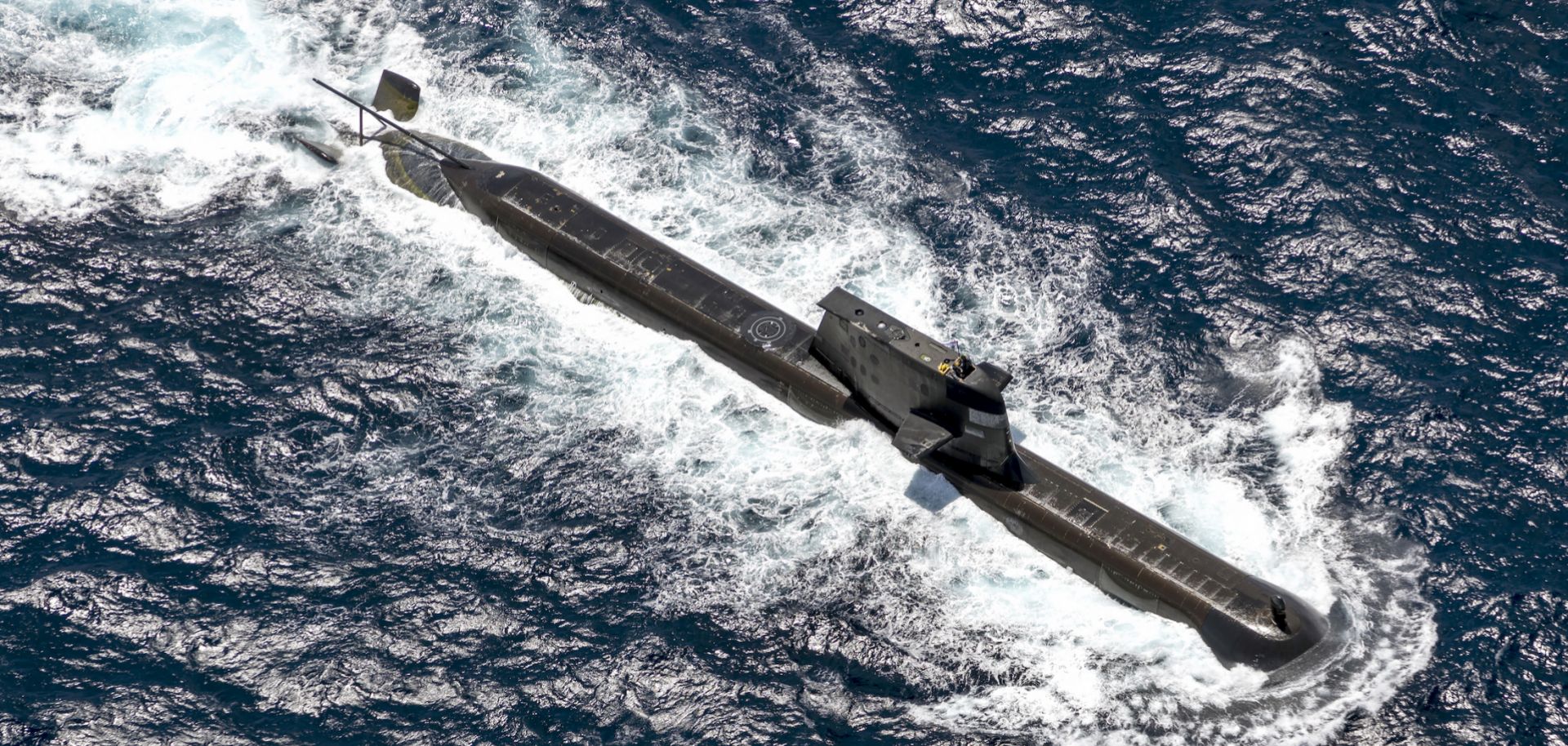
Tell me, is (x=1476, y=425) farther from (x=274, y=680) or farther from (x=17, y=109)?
(x=17, y=109)

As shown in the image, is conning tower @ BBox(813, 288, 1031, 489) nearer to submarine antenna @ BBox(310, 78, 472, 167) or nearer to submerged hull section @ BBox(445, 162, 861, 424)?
submerged hull section @ BBox(445, 162, 861, 424)

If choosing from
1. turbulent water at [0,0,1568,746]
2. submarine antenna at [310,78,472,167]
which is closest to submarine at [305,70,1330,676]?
submarine antenna at [310,78,472,167]

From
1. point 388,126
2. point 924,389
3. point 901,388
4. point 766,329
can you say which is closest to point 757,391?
point 766,329

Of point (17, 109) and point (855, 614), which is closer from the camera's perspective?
point (855, 614)

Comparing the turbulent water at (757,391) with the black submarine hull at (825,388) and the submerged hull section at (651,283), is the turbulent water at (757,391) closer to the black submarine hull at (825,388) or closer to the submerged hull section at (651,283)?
the black submarine hull at (825,388)

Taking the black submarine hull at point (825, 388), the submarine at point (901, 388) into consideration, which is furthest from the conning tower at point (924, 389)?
the black submarine hull at point (825, 388)

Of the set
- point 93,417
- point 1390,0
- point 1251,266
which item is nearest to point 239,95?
point 93,417
